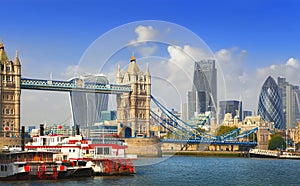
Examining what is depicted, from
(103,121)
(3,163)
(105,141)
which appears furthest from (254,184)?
(103,121)

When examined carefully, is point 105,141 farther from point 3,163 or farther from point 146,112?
point 146,112

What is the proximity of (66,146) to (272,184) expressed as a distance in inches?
577

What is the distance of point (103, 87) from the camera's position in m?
61.9

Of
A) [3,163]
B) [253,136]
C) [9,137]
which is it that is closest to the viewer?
[3,163]

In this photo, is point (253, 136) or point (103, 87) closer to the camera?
point (103, 87)

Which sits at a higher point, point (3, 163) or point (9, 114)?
point (9, 114)

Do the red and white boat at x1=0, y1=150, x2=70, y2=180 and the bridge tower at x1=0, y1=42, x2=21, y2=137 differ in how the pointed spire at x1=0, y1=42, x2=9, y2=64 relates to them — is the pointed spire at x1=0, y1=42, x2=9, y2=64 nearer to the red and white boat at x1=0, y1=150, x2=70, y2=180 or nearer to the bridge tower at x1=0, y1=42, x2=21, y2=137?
the bridge tower at x1=0, y1=42, x2=21, y2=137

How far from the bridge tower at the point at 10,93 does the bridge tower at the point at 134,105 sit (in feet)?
55.3

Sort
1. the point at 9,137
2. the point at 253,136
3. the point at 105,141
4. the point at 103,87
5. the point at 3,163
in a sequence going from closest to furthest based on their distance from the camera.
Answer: the point at 3,163 < the point at 105,141 < the point at 103,87 < the point at 9,137 < the point at 253,136

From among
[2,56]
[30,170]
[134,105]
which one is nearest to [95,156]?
[30,170]

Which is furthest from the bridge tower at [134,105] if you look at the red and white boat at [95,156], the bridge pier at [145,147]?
the red and white boat at [95,156]

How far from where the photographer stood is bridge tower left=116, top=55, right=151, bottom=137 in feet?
167

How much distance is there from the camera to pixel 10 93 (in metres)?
86.7

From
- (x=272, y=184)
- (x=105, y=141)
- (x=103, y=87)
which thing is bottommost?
(x=272, y=184)
